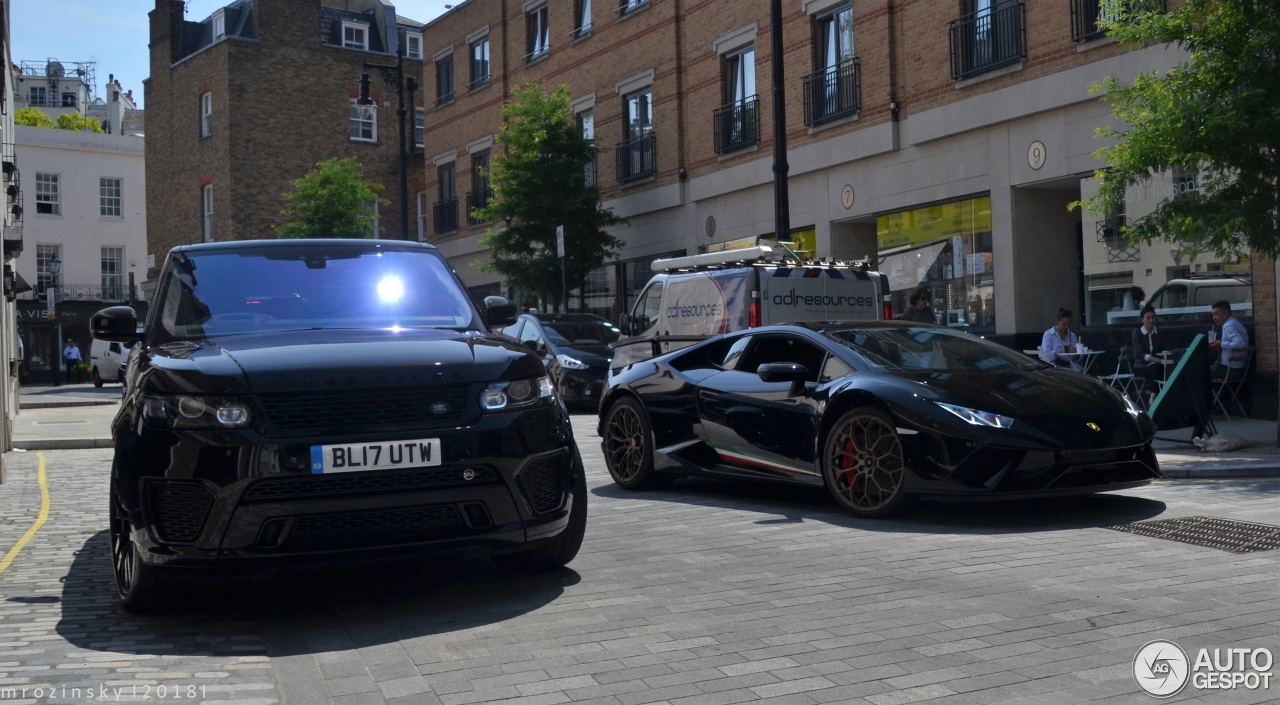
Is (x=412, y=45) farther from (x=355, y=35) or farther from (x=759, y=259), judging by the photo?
(x=759, y=259)

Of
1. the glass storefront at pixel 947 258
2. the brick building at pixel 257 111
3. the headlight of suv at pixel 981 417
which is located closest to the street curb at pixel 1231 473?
the headlight of suv at pixel 981 417

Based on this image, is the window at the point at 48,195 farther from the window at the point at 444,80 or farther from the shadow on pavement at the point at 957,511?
the shadow on pavement at the point at 957,511

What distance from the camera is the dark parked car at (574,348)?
20.2 m

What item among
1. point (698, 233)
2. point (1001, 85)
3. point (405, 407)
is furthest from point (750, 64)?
point (405, 407)

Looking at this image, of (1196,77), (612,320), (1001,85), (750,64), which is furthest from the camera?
(612,320)

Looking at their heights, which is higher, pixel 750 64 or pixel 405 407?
pixel 750 64

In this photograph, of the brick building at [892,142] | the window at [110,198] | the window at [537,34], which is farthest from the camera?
the window at [110,198]

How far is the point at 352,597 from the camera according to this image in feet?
20.1

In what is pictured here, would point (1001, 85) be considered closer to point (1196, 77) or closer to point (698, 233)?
point (1196, 77)

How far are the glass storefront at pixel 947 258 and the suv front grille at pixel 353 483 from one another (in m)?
14.4

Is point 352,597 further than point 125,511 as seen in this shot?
Yes

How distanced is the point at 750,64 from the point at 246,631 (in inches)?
800

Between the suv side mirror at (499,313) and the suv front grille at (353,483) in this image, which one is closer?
the suv front grille at (353,483)

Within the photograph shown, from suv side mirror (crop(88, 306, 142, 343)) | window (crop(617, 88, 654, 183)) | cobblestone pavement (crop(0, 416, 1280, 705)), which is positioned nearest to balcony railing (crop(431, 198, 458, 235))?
window (crop(617, 88, 654, 183))
